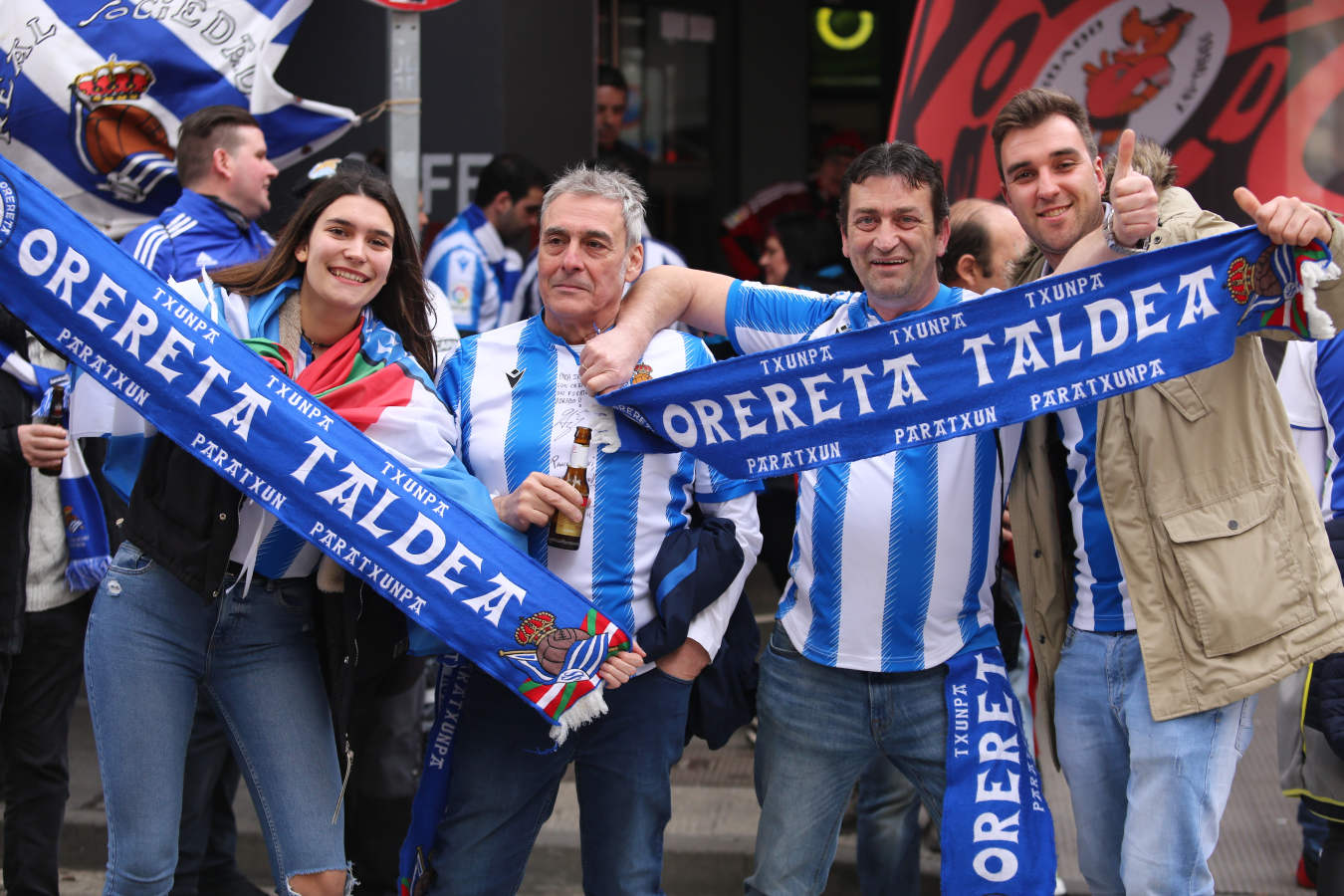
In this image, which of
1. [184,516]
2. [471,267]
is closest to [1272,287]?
[184,516]

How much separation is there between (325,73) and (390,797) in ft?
13.5

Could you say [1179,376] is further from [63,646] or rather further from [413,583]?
[63,646]

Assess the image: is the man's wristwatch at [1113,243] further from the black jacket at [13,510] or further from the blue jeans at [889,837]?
the black jacket at [13,510]

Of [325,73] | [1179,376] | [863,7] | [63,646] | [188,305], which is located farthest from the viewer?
[863,7]

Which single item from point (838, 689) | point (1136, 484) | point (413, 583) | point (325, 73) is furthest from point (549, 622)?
point (325, 73)

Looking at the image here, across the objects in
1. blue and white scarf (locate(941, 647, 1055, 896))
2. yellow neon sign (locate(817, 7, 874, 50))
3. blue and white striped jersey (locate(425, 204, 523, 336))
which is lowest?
blue and white scarf (locate(941, 647, 1055, 896))

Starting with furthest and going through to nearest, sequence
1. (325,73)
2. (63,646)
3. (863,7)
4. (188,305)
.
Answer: (863,7)
(325,73)
(63,646)
(188,305)

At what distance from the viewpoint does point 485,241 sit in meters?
6.90

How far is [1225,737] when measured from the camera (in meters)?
3.22

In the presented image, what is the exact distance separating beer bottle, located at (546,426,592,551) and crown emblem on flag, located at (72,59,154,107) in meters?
2.88

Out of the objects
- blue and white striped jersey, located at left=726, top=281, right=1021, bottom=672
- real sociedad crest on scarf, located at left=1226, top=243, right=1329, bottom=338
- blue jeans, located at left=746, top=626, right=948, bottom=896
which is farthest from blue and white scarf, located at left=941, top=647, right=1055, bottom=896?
real sociedad crest on scarf, located at left=1226, top=243, right=1329, bottom=338

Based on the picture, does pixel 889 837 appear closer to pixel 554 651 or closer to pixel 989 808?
pixel 989 808

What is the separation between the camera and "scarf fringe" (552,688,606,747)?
10.9 ft

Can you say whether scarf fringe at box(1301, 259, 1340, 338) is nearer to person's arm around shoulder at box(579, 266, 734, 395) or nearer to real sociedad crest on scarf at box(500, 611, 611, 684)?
person's arm around shoulder at box(579, 266, 734, 395)
